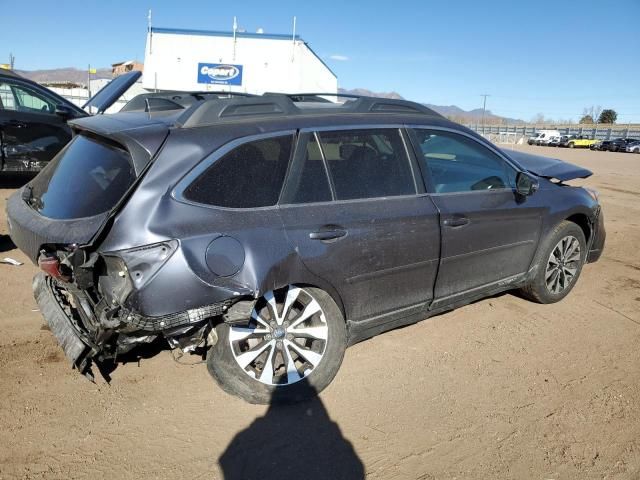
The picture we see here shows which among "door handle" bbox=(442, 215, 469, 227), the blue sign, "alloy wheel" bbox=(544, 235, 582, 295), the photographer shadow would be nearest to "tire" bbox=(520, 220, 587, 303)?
"alloy wheel" bbox=(544, 235, 582, 295)

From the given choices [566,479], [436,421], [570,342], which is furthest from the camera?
[570,342]

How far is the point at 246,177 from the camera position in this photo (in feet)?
9.92

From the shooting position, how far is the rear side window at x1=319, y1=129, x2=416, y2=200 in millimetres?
3369

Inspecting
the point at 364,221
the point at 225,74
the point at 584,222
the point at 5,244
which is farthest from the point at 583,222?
the point at 225,74

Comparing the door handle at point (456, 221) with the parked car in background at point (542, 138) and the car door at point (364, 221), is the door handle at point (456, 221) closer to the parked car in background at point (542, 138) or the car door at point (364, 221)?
the car door at point (364, 221)

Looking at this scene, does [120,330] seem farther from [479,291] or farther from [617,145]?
[617,145]

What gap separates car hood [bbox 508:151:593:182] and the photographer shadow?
3.23 meters

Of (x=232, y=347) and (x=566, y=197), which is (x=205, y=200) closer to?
(x=232, y=347)

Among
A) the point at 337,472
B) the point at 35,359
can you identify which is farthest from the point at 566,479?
the point at 35,359

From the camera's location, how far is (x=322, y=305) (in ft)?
10.5

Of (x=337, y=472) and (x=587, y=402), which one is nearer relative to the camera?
(x=337, y=472)

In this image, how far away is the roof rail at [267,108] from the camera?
3119 millimetres

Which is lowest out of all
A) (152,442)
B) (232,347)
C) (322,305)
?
(152,442)

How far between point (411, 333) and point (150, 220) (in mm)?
2331
